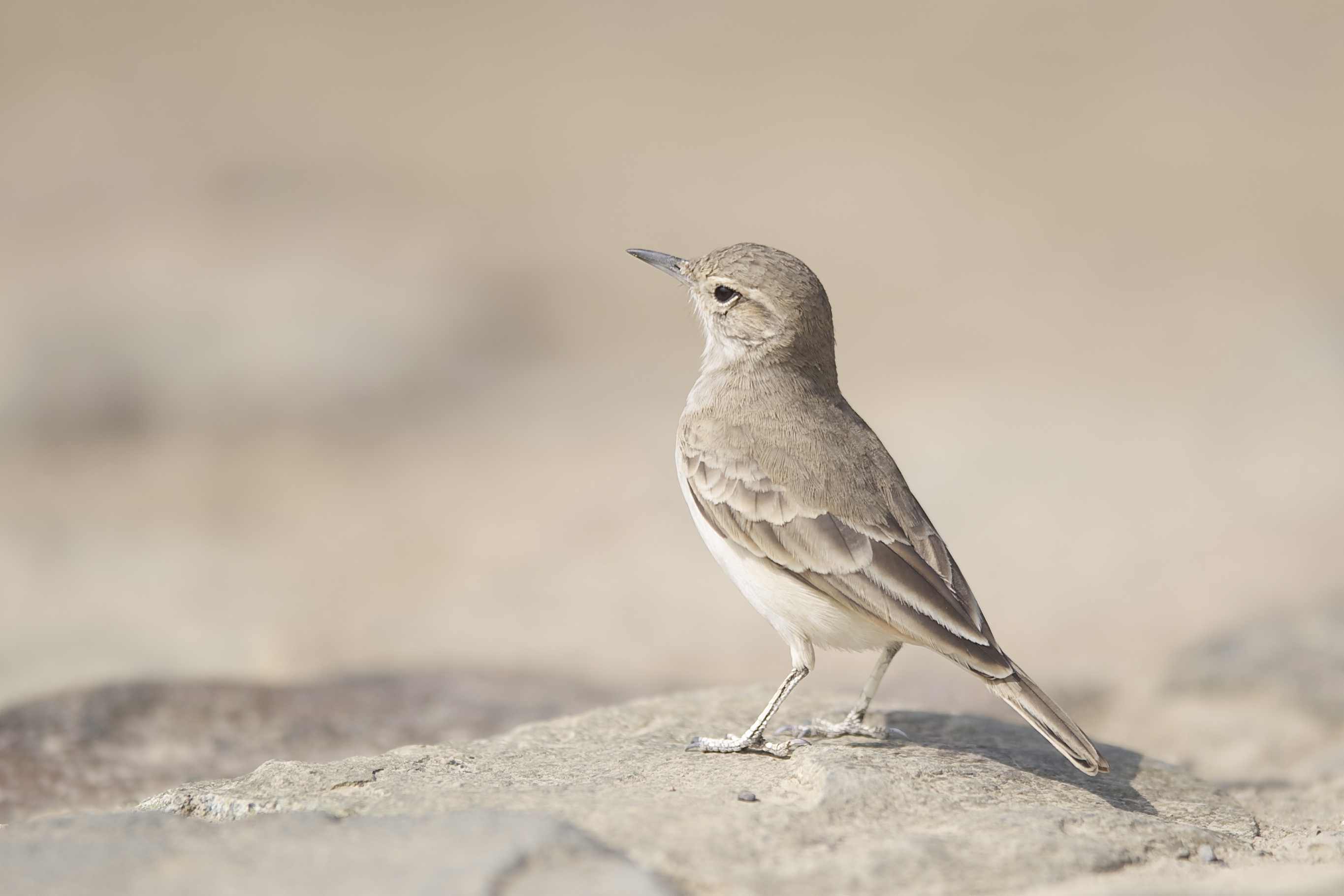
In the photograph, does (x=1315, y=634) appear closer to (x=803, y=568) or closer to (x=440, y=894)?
(x=803, y=568)

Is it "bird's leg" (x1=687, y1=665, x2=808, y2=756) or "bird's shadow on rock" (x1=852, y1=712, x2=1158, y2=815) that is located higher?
"bird's shadow on rock" (x1=852, y1=712, x2=1158, y2=815)

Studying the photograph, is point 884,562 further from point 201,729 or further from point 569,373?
point 569,373

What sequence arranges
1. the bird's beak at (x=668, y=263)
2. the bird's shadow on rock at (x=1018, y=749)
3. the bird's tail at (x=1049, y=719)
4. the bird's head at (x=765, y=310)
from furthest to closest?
the bird's beak at (x=668, y=263), the bird's head at (x=765, y=310), the bird's shadow on rock at (x=1018, y=749), the bird's tail at (x=1049, y=719)

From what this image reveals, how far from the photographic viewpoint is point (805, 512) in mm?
5219

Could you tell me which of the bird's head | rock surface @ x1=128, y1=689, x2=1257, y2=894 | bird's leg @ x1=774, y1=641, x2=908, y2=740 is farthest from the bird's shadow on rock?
the bird's head

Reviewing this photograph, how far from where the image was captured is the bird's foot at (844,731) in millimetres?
5453

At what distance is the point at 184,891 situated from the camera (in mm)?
3271

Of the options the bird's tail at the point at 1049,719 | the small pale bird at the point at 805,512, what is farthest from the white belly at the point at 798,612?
the bird's tail at the point at 1049,719

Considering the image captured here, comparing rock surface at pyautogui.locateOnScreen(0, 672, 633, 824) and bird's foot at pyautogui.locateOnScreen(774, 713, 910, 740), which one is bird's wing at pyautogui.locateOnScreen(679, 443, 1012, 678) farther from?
rock surface at pyautogui.locateOnScreen(0, 672, 633, 824)

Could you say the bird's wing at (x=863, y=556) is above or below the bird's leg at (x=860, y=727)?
above

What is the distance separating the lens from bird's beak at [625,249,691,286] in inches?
258

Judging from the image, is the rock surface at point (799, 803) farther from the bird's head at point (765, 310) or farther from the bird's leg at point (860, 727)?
the bird's head at point (765, 310)

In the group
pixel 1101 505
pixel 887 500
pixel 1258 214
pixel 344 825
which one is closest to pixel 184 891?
pixel 344 825

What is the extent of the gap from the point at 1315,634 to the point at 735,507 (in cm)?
444
